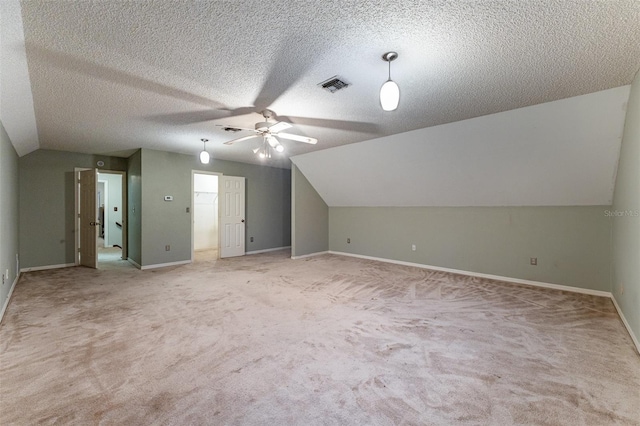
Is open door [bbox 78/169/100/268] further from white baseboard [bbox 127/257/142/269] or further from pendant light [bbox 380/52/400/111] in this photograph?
pendant light [bbox 380/52/400/111]

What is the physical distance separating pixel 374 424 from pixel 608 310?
11.7 feet

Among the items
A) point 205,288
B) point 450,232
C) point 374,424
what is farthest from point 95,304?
point 450,232

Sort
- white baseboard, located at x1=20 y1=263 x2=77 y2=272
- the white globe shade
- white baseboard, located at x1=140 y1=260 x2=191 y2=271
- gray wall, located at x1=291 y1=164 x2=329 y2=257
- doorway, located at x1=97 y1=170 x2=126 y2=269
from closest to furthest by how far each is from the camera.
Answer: the white globe shade, white baseboard, located at x1=20 y1=263 x2=77 y2=272, white baseboard, located at x1=140 y1=260 x2=191 y2=271, gray wall, located at x1=291 y1=164 x2=329 y2=257, doorway, located at x1=97 y1=170 x2=126 y2=269

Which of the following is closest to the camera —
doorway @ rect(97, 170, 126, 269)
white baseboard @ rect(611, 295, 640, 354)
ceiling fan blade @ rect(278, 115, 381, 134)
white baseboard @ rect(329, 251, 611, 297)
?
white baseboard @ rect(611, 295, 640, 354)

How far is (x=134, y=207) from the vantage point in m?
5.93

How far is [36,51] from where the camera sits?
209cm

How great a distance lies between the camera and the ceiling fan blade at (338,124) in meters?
3.69

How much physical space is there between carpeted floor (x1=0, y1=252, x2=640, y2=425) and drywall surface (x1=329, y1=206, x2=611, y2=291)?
45 cm

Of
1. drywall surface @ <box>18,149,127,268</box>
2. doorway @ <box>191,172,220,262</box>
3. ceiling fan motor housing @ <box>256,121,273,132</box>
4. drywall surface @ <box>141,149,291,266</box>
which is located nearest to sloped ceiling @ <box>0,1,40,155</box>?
drywall surface @ <box>18,149,127,268</box>

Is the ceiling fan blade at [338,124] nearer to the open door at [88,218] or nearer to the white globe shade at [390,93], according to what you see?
the white globe shade at [390,93]

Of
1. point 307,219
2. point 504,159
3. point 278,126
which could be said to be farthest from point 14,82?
point 504,159

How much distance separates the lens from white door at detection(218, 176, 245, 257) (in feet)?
22.1

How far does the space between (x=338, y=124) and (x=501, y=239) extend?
339 centimetres

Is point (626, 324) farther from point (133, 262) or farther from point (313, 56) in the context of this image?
point (133, 262)
